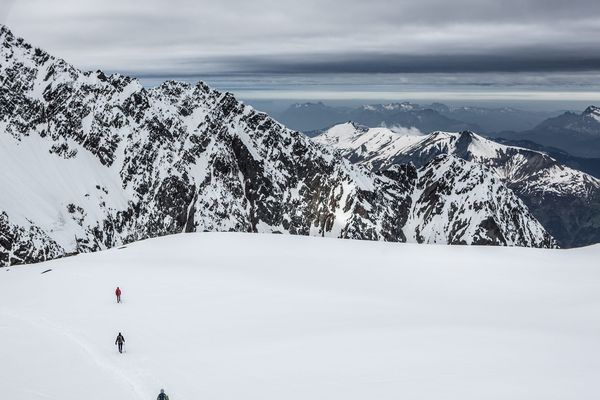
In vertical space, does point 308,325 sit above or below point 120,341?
below

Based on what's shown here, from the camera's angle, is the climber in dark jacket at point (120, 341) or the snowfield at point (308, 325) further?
the climber in dark jacket at point (120, 341)

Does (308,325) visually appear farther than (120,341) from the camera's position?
Yes

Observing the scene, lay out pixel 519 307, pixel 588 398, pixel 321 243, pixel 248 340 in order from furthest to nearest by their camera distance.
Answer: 1. pixel 321 243
2. pixel 519 307
3. pixel 248 340
4. pixel 588 398

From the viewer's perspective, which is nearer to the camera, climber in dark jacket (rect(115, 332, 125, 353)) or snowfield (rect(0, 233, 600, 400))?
snowfield (rect(0, 233, 600, 400))

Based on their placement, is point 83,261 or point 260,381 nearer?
point 260,381

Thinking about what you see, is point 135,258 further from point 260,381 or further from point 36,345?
point 260,381

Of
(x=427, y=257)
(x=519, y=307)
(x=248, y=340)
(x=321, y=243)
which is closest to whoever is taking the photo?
(x=248, y=340)

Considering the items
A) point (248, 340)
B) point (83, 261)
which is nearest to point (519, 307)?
point (248, 340)

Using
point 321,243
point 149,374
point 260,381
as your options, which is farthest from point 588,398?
point 321,243
